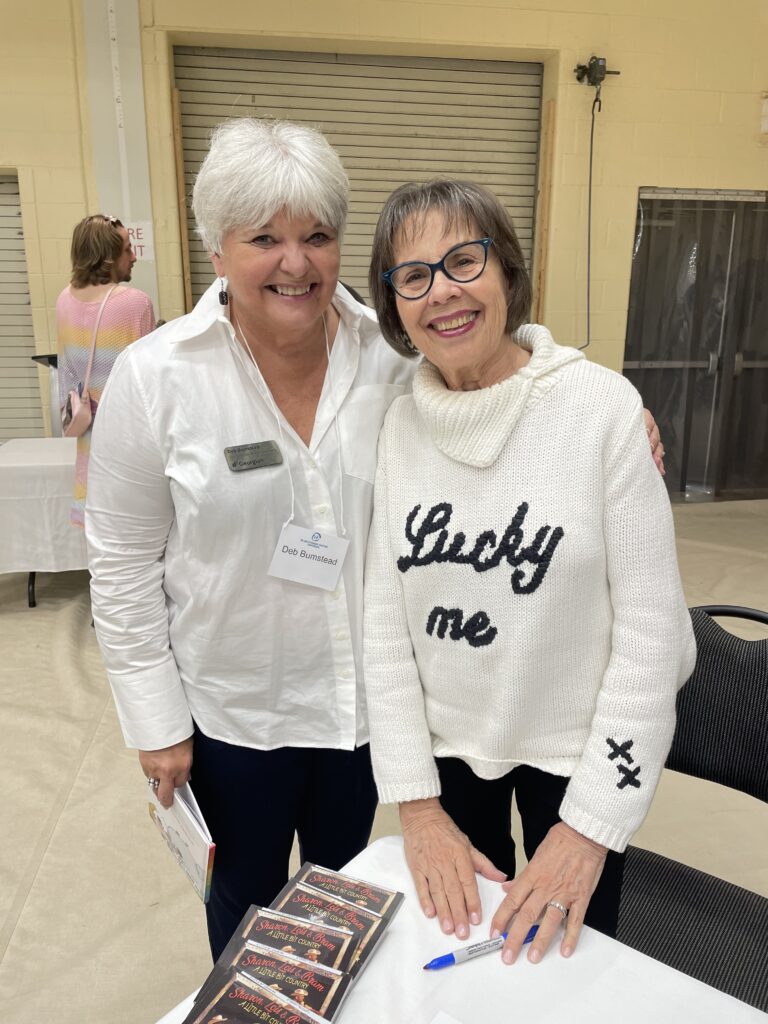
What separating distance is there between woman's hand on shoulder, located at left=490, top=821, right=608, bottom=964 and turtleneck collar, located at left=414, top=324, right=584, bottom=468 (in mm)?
509

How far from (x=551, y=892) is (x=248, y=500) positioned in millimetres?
658

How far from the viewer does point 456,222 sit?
964 mm

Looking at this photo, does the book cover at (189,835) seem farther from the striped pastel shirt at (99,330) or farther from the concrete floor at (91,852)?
the striped pastel shirt at (99,330)

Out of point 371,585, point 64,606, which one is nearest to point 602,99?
point 64,606

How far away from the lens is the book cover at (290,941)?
2.47 ft

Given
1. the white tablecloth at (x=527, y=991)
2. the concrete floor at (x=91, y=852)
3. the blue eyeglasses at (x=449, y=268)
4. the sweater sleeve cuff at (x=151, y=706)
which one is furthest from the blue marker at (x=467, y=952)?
the concrete floor at (x=91, y=852)

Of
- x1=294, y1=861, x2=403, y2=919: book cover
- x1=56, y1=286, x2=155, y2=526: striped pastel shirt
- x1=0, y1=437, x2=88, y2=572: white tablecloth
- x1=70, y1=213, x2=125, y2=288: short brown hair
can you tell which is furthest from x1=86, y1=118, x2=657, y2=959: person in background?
x1=0, y1=437, x2=88, y2=572: white tablecloth

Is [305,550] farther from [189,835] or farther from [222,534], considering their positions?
A: [189,835]

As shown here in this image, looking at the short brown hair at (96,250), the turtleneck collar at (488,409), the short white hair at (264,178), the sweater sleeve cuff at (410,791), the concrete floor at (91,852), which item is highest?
the short brown hair at (96,250)

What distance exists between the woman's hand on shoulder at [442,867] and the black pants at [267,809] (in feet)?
0.92

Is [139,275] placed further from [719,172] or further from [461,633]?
[461,633]

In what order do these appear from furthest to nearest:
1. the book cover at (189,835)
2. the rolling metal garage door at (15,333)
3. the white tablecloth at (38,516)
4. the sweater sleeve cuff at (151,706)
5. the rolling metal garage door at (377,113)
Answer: the rolling metal garage door at (15,333)
the rolling metal garage door at (377,113)
the white tablecloth at (38,516)
the sweater sleeve cuff at (151,706)
the book cover at (189,835)

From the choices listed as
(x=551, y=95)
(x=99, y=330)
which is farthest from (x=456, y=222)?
(x=551, y=95)

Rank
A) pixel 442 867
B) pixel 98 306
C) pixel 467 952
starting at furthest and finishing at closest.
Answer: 1. pixel 98 306
2. pixel 442 867
3. pixel 467 952
